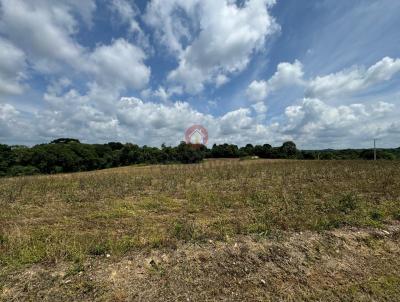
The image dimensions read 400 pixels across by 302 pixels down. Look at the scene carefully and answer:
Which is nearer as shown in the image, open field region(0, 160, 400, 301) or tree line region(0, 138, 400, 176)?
open field region(0, 160, 400, 301)

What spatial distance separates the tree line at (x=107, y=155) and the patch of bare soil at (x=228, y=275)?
1619 inches

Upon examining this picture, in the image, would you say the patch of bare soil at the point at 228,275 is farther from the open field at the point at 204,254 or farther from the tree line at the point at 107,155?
the tree line at the point at 107,155

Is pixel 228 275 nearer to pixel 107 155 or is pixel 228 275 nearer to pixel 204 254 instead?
pixel 204 254

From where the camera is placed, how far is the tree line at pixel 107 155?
45.2 m

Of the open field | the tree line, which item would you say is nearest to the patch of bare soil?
the open field

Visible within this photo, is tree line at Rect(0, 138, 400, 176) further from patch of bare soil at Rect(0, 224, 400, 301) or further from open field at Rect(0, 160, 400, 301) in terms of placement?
patch of bare soil at Rect(0, 224, 400, 301)

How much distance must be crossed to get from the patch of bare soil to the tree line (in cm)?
4112

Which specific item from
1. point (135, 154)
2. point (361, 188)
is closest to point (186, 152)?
point (135, 154)

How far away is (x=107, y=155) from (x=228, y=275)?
63073mm

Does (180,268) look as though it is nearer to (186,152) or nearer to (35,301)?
(35,301)

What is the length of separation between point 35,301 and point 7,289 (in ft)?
1.65

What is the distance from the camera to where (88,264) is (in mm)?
3164

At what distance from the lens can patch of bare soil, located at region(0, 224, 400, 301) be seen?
2648 millimetres

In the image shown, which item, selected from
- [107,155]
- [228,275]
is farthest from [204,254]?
Answer: [107,155]
